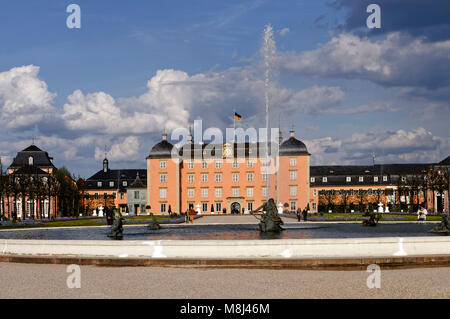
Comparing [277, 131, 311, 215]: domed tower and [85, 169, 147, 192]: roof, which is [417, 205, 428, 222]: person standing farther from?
[85, 169, 147, 192]: roof

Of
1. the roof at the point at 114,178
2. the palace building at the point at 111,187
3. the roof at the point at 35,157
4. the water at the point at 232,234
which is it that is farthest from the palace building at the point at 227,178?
the water at the point at 232,234

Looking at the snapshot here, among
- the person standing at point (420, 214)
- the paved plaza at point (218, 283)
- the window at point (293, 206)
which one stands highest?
the paved plaza at point (218, 283)

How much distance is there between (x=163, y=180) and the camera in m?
89.7

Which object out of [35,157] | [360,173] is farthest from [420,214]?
[35,157]

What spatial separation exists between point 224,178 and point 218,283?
3122 inches

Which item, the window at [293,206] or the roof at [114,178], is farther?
the roof at [114,178]

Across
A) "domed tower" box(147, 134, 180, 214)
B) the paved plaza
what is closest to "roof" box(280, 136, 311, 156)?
"domed tower" box(147, 134, 180, 214)

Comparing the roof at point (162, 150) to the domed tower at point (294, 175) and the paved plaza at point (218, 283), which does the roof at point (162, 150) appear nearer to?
the domed tower at point (294, 175)

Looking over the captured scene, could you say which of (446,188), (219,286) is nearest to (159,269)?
(219,286)

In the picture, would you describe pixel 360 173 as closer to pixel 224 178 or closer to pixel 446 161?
pixel 446 161

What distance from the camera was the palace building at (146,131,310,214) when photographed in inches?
3492

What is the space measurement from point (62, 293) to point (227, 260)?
4612 mm

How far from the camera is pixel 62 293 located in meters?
11.1

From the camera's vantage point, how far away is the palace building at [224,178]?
88688 millimetres
